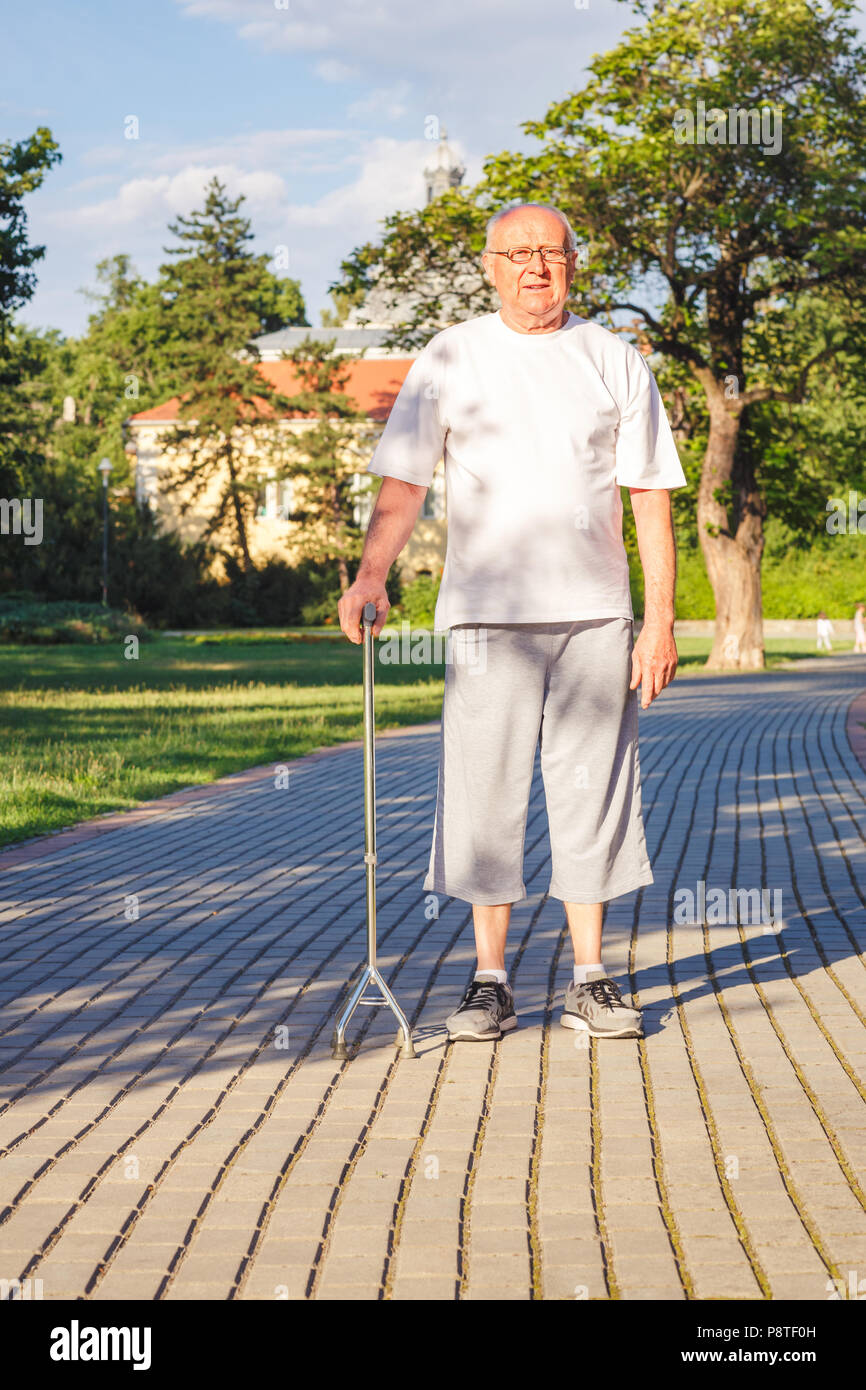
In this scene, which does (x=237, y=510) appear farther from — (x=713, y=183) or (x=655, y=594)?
(x=655, y=594)

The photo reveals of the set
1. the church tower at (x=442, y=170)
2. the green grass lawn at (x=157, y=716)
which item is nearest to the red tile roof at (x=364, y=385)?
the church tower at (x=442, y=170)

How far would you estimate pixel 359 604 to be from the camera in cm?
451

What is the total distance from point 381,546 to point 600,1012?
1.55 metres

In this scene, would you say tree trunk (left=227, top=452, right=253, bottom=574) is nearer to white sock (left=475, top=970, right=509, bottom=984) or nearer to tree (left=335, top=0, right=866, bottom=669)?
tree (left=335, top=0, right=866, bottom=669)

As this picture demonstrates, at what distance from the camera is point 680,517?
32.8 metres

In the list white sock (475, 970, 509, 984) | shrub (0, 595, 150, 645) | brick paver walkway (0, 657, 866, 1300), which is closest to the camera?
brick paver walkway (0, 657, 866, 1300)

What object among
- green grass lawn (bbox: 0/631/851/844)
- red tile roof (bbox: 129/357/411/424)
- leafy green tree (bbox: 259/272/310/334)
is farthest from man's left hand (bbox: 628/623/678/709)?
leafy green tree (bbox: 259/272/310/334)

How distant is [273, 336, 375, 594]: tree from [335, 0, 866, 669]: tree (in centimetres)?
2661

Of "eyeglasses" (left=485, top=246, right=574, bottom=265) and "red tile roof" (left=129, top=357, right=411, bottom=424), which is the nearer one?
"eyeglasses" (left=485, top=246, right=574, bottom=265)

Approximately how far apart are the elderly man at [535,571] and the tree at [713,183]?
21.5 m

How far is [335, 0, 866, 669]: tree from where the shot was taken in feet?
82.8

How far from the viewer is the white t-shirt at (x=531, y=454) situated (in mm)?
4520
